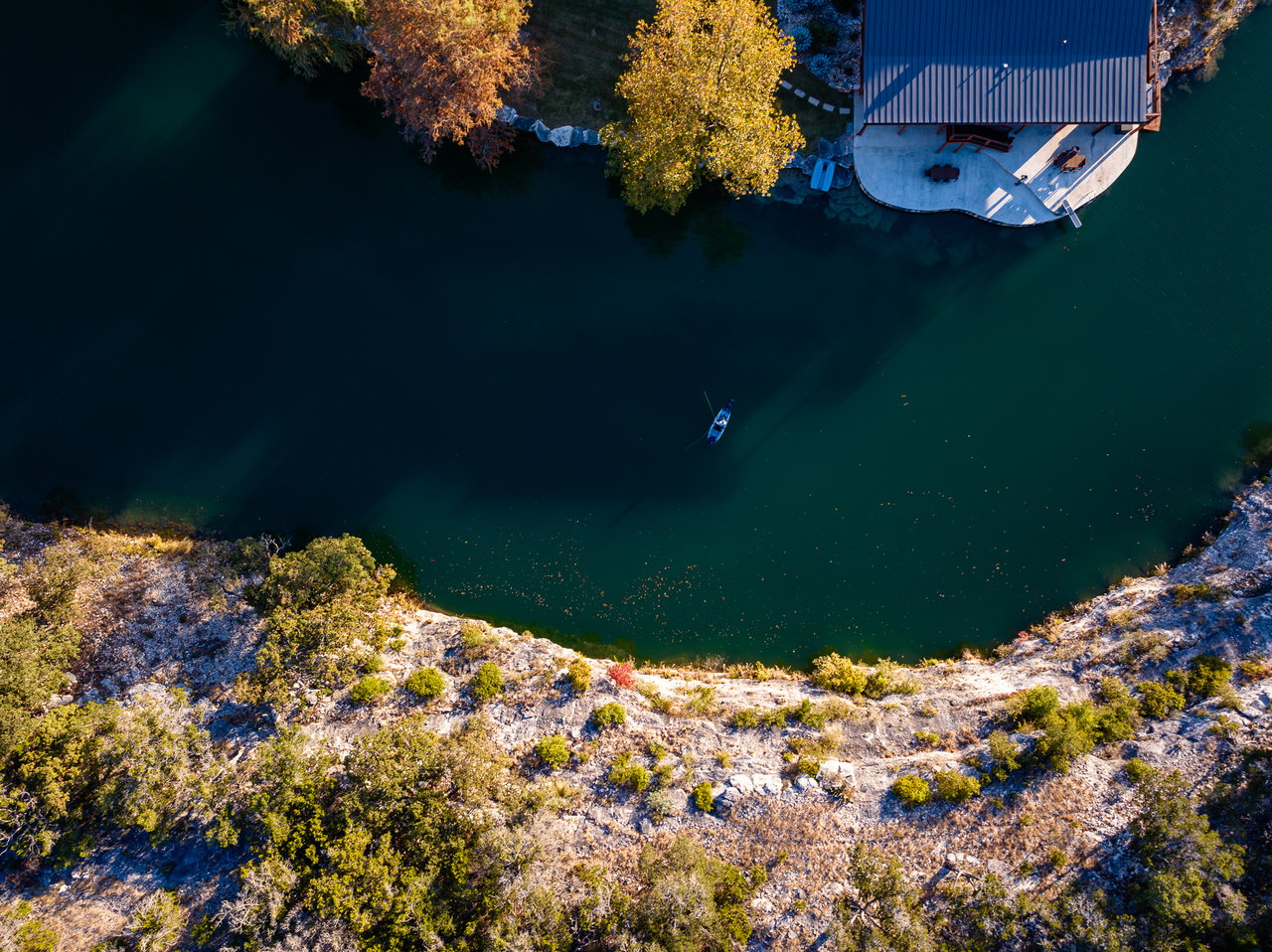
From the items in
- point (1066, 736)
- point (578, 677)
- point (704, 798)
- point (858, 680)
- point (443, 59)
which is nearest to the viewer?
point (1066, 736)

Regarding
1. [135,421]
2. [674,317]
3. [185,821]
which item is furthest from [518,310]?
[185,821]

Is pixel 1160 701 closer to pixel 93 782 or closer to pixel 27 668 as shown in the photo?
pixel 93 782

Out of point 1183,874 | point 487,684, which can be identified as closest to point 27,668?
point 487,684

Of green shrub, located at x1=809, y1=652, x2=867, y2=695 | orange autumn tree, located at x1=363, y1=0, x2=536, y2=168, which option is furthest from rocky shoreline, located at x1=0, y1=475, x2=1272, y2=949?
orange autumn tree, located at x1=363, y1=0, x2=536, y2=168

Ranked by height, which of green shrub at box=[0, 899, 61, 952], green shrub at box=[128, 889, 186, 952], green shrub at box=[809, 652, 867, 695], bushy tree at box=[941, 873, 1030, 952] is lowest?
green shrub at box=[0, 899, 61, 952]

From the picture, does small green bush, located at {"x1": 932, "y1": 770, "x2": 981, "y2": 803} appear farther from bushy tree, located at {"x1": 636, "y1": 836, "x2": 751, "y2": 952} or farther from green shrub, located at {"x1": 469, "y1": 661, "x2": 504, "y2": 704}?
green shrub, located at {"x1": 469, "y1": 661, "x2": 504, "y2": 704}
